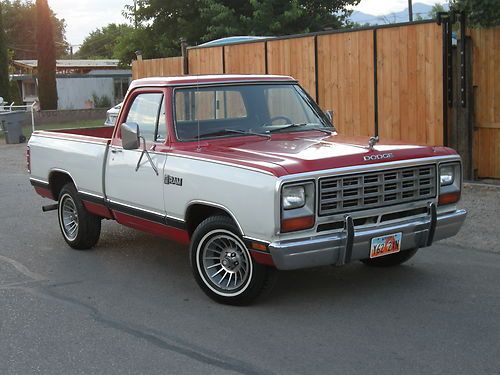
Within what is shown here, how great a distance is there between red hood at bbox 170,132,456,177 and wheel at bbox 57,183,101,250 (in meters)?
1.96

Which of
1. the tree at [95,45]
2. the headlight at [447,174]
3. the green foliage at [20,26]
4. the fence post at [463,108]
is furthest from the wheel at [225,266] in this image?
the tree at [95,45]

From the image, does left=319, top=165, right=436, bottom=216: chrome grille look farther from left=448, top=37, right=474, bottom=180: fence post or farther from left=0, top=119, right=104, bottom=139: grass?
left=0, top=119, right=104, bottom=139: grass

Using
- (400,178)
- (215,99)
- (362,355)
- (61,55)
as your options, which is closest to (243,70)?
(215,99)

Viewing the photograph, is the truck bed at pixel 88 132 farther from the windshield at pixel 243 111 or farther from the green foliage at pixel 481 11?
the green foliage at pixel 481 11

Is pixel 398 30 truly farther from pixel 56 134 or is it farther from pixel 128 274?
pixel 128 274

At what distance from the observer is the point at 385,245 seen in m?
5.48

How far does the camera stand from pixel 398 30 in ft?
37.8

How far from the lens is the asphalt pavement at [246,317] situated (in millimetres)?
4504

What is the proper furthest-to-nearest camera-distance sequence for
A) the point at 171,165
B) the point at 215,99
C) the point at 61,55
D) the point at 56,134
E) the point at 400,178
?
the point at 61,55
the point at 56,134
the point at 215,99
the point at 171,165
the point at 400,178

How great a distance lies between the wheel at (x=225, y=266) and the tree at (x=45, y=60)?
30.1 meters

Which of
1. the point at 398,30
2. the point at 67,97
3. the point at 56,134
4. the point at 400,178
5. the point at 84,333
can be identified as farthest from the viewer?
the point at 67,97

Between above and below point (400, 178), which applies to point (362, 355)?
below

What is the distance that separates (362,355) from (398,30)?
8069 mm

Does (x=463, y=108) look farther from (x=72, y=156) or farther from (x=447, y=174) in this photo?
(x=72, y=156)
